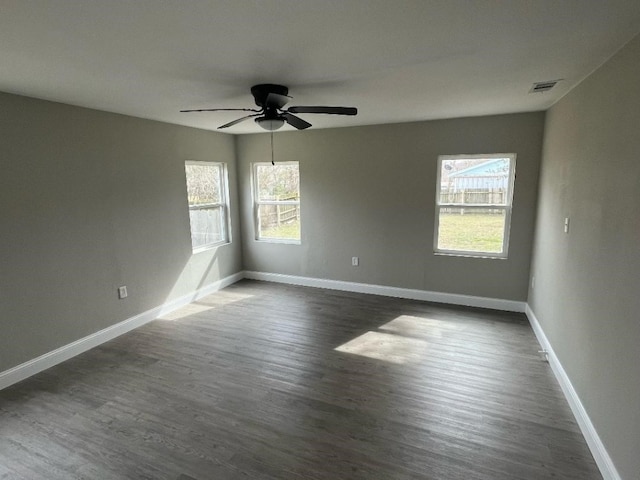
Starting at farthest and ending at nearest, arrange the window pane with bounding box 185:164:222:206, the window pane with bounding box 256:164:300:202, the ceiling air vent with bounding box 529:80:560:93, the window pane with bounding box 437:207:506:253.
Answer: the window pane with bounding box 256:164:300:202, the window pane with bounding box 185:164:222:206, the window pane with bounding box 437:207:506:253, the ceiling air vent with bounding box 529:80:560:93

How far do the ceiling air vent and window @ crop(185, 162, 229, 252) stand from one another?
395 cm

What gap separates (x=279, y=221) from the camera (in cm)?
542

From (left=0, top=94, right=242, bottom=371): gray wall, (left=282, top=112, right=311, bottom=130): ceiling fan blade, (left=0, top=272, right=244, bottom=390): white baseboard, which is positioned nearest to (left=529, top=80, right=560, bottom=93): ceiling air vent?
(left=282, top=112, right=311, bottom=130): ceiling fan blade

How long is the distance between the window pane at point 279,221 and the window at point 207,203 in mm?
580

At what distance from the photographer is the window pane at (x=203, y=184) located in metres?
4.63

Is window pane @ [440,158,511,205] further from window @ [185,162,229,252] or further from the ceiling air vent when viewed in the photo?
window @ [185,162,229,252]

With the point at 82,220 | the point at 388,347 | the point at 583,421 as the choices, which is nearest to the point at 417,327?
the point at 388,347

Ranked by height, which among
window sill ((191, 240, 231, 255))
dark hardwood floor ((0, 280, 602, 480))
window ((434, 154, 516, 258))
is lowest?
dark hardwood floor ((0, 280, 602, 480))

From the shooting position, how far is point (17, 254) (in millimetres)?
2773

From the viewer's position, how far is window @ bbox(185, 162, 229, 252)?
15.4 feet

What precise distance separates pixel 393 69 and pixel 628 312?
193cm

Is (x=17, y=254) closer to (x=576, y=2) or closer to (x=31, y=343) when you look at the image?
(x=31, y=343)

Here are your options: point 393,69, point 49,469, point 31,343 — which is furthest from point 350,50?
point 31,343

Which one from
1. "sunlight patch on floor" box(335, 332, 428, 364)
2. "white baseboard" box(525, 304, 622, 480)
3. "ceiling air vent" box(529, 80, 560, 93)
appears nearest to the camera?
"white baseboard" box(525, 304, 622, 480)
